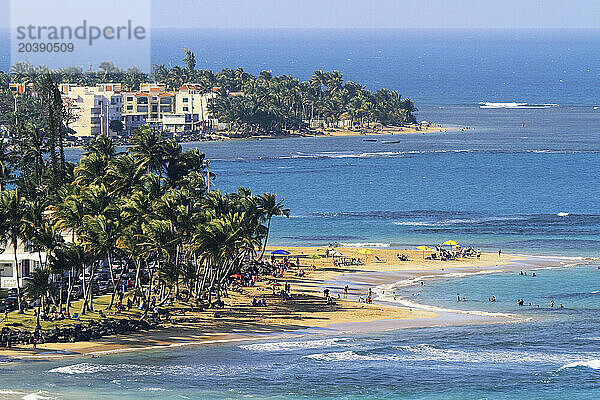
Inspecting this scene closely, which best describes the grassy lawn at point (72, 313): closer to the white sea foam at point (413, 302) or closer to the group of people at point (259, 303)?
the group of people at point (259, 303)

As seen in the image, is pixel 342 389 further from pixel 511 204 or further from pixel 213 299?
pixel 511 204

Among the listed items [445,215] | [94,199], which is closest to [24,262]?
[94,199]

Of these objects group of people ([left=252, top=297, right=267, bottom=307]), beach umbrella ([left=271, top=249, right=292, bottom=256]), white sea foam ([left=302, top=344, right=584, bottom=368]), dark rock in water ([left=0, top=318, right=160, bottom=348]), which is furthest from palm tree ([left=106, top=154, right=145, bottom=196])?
white sea foam ([left=302, top=344, right=584, bottom=368])

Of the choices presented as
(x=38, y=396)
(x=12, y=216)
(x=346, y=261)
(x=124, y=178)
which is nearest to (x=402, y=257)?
(x=346, y=261)

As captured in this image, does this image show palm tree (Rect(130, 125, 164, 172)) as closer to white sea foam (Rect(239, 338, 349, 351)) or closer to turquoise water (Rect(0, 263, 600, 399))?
turquoise water (Rect(0, 263, 600, 399))

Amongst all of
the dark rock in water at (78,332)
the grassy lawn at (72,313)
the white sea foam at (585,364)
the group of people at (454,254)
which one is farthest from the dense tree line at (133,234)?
the group of people at (454,254)

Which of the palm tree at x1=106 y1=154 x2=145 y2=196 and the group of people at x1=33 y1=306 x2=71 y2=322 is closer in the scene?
the group of people at x1=33 y1=306 x2=71 y2=322
